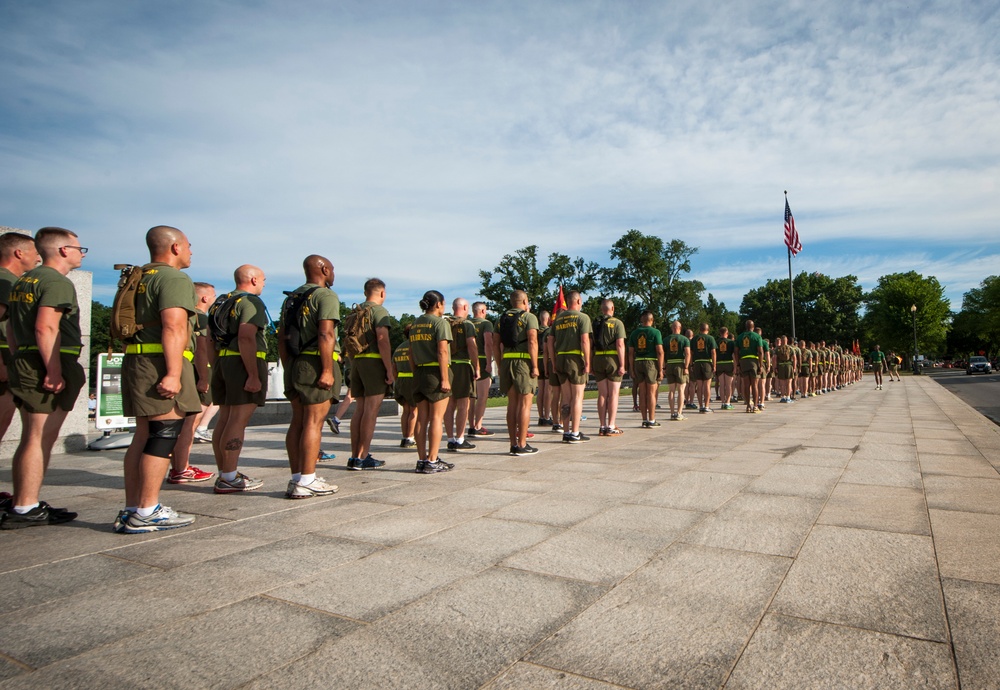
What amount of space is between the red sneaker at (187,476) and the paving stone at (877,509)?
5.33 metres

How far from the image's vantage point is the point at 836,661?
2.10 meters

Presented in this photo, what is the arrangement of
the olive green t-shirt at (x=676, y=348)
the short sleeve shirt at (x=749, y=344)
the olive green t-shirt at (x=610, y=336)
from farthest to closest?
the short sleeve shirt at (x=749, y=344) → the olive green t-shirt at (x=676, y=348) → the olive green t-shirt at (x=610, y=336)

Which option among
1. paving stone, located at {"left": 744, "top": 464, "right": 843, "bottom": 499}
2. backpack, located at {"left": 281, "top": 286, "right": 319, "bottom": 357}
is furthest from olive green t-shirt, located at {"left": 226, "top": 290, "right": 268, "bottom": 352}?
paving stone, located at {"left": 744, "top": 464, "right": 843, "bottom": 499}

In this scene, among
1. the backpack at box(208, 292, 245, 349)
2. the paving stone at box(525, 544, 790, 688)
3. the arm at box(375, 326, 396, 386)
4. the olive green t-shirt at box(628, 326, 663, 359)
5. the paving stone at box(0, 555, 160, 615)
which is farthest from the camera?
the olive green t-shirt at box(628, 326, 663, 359)

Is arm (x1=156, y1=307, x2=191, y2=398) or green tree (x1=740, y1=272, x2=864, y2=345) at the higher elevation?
green tree (x1=740, y1=272, x2=864, y2=345)

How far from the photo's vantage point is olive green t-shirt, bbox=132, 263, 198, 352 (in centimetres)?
392

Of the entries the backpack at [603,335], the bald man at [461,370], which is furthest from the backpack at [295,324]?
the backpack at [603,335]

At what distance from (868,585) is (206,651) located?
2807 mm

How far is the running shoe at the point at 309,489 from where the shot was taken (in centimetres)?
487

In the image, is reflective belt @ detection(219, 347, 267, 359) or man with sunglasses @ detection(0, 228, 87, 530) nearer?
man with sunglasses @ detection(0, 228, 87, 530)

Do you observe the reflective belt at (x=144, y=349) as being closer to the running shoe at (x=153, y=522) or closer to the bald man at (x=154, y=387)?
the bald man at (x=154, y=387)

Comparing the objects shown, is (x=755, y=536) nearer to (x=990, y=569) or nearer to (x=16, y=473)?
(x=990, y=569)

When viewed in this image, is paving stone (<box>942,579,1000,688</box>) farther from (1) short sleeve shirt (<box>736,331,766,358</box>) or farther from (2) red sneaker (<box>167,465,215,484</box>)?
(1) short sleeve shirt (<box>736,331,766,358</box>)

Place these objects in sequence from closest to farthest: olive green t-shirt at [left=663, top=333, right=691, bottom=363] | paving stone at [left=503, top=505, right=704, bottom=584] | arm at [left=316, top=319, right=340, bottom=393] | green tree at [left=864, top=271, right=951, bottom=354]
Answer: paving stone at [left=503, top=505, right=704, bottom=584]
arm at [left=316, top=319, right=340, bottom=393]
olive green t-shirt at [left=663, top=333, right=691, bottom=363]
green tree at [left=864, top=271, right=951, bottom=354]
